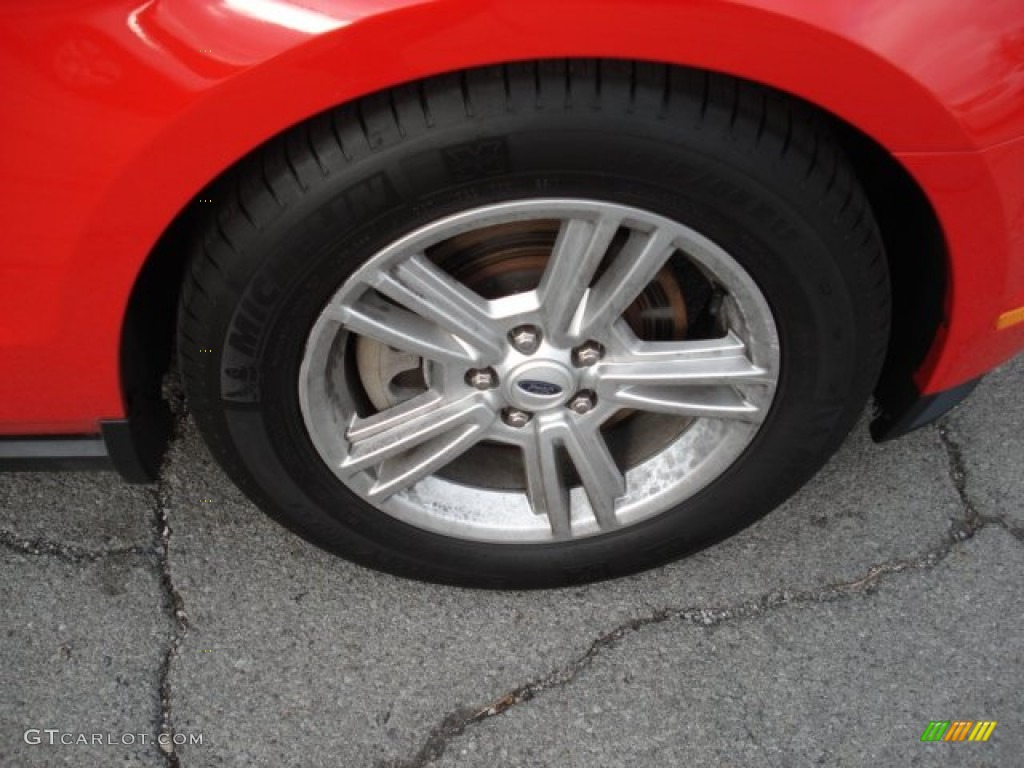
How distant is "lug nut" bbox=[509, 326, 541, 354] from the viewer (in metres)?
1.50

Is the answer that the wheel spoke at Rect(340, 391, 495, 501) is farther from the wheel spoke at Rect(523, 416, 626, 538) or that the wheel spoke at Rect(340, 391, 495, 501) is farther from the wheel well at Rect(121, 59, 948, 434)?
the wheel well at Rect(121, 59, 948, 434)

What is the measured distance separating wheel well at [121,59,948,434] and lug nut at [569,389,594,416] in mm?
500

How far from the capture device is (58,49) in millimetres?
1143

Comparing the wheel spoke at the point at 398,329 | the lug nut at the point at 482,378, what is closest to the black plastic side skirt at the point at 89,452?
the wheel spoke at the point at 398,329

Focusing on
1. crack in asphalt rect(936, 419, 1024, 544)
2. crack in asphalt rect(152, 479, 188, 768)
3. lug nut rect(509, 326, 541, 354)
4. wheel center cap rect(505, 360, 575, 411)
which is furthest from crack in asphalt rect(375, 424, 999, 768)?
lug nut rect(509, 326, 541, 354)

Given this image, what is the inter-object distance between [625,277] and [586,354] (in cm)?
16

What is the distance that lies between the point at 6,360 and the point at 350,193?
56 centimetres

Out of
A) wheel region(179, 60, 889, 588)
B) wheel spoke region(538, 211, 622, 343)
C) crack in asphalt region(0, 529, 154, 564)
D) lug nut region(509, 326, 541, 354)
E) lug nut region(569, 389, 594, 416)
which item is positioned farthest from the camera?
crack in asphalt region(0, 529, 154, 564)

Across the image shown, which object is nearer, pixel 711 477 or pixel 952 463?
pixel 711 477

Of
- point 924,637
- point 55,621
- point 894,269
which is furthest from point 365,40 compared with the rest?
point 924,637

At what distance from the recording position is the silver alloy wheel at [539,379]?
138cm

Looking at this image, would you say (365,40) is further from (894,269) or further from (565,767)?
(565,767)

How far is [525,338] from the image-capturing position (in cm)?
151

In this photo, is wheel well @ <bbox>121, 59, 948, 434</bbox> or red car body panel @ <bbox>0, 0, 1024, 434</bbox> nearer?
red car body panel @ <bbox>0, 0, 1024, 434</bbox>
